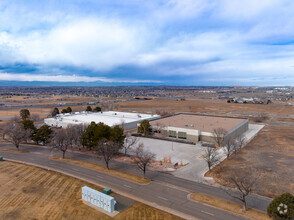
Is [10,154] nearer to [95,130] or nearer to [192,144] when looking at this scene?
[95,130]

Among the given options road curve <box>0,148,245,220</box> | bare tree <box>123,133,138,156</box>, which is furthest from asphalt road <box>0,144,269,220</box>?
bare tree <box>123,133,138,156</box>

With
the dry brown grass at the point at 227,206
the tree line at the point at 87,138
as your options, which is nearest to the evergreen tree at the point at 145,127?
the tree line at the point at 87,138

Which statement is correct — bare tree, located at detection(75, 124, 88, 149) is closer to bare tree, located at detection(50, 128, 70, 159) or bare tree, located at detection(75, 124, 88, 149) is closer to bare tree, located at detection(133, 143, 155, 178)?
bare tree, located at detection(50, 128, 70, 159)

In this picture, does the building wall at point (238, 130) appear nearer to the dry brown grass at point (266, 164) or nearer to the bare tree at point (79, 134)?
the dry brown grass at point (266, 164)

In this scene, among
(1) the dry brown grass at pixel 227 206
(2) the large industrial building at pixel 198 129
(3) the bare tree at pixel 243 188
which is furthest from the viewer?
(2) the large industrial building at pixel 198 129

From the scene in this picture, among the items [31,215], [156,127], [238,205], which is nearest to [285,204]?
[238,205]
